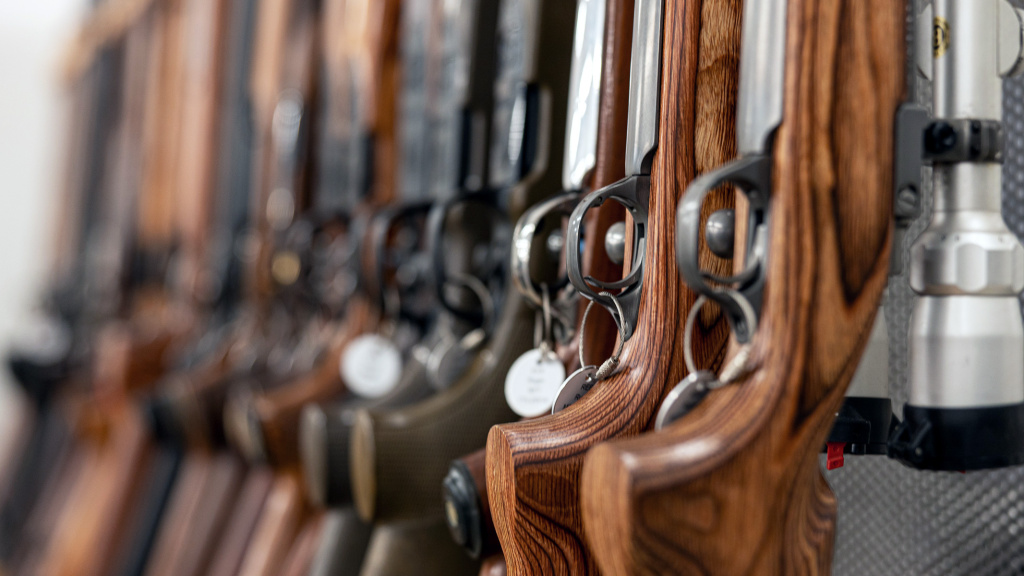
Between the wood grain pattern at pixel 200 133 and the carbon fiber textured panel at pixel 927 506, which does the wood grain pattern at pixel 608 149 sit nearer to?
the carbon fiber textured panel at pixel 927 506

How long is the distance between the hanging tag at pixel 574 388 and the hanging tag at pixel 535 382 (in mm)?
98

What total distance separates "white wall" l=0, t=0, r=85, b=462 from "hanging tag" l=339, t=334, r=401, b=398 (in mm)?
2744

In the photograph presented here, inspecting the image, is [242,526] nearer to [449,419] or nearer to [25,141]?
[449,419]

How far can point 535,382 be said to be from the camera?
0.77 metres

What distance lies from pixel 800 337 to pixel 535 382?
0.98 ft

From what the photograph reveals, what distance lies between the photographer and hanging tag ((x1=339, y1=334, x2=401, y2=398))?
1179 millimetres

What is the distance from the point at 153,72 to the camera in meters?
2.64

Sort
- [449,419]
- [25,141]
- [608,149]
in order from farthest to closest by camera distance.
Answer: [25,141] → [449,419] → [608,149]

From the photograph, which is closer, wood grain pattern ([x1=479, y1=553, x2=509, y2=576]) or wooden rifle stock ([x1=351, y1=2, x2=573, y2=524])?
wood grain pattern ([x1=479, y1=553, x2=509, y2=576])

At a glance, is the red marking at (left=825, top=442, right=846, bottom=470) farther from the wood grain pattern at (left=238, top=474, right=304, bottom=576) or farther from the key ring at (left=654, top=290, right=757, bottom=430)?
the wood grain pattern at (left=238, top=474, right=304, bottom=576)

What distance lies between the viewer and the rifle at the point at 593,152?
73 centimetres

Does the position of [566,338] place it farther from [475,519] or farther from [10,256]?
[10,256]

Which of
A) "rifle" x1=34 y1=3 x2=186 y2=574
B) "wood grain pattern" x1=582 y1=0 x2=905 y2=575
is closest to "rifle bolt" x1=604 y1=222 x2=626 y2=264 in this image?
"wood grain pattern" x1=582 y1=0 x2=905 y2=575

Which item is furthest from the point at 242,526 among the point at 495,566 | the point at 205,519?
the point at 495,566
